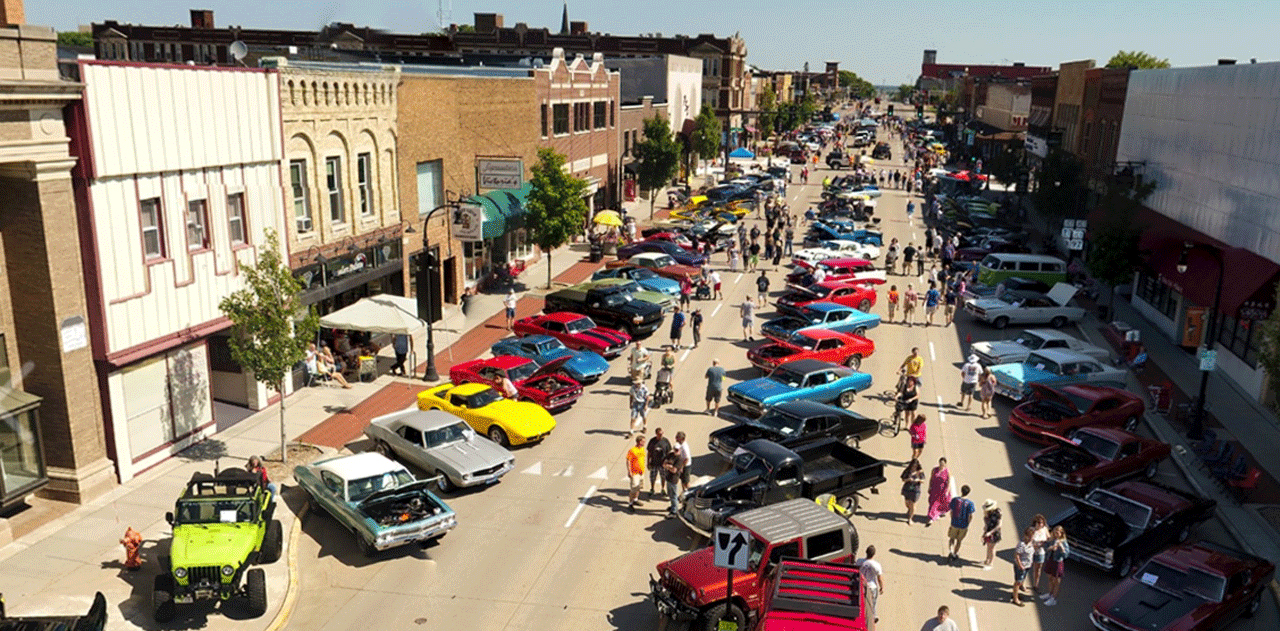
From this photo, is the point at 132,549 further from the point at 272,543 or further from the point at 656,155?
the point at 656,155

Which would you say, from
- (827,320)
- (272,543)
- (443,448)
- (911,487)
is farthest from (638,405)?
(827,320)

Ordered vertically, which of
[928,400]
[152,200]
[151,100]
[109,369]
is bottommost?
[928,400]

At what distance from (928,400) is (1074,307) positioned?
12271mm

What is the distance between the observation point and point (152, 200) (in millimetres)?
21234

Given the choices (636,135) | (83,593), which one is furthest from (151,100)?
(636,135)

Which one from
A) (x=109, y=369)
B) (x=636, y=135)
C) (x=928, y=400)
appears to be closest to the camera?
(x=109, y=369)

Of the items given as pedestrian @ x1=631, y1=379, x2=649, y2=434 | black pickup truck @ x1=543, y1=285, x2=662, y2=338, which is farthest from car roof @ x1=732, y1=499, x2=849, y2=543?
black pickup truck @ x1=543, y1=285, x2=662, y2=338

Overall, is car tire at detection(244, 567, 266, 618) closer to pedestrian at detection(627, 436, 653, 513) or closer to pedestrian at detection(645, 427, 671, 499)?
pedestrian at detection(627, 436, 653, 513)

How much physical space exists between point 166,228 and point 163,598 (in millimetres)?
9683

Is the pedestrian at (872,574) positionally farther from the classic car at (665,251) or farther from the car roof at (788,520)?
the classic car at (665,251)

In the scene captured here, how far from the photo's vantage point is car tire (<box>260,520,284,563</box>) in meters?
16.9

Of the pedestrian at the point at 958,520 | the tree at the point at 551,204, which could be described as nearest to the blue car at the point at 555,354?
the tree at the point at 551,204

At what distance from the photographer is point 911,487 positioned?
19.0 m

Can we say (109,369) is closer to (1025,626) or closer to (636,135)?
(1025,626)
